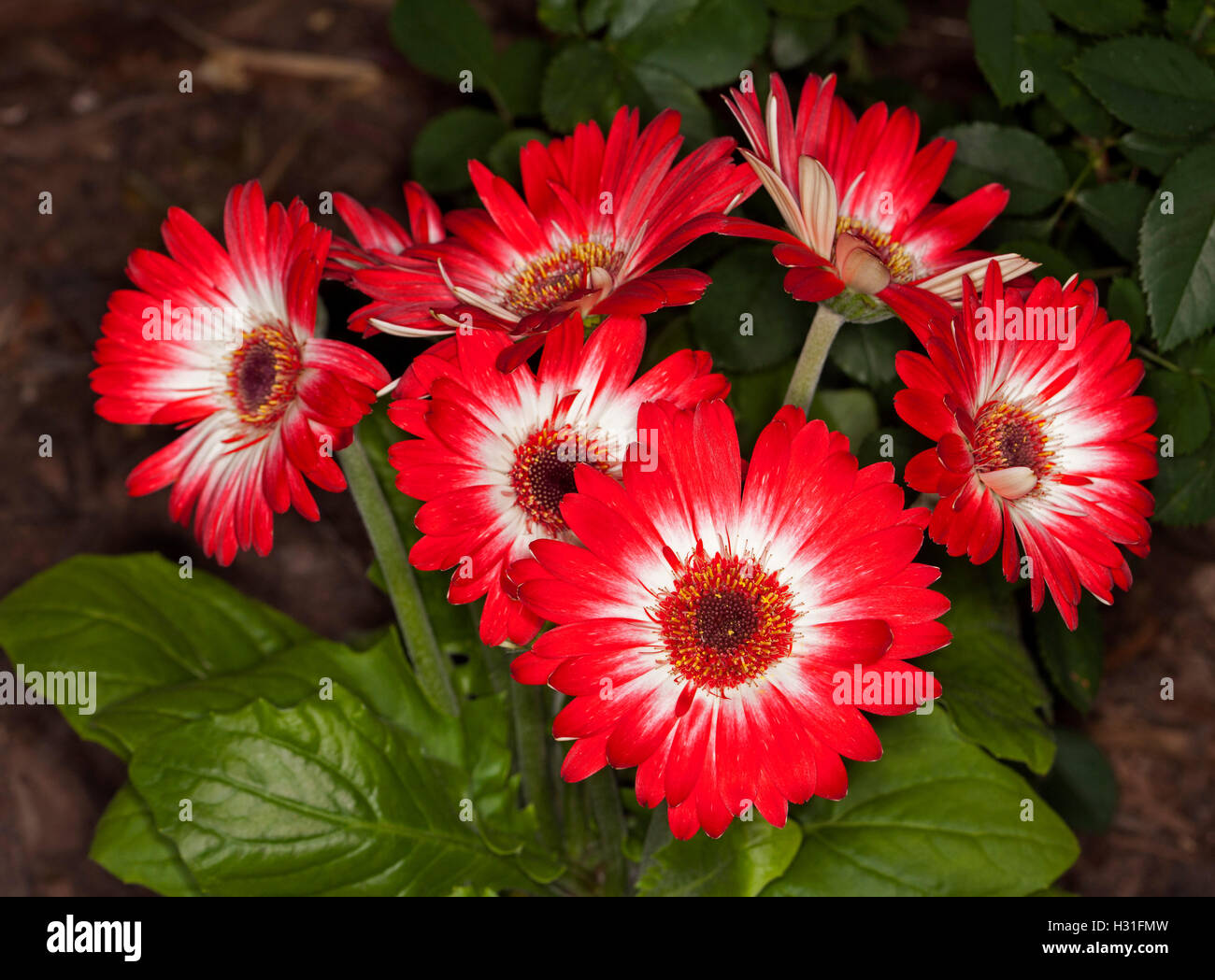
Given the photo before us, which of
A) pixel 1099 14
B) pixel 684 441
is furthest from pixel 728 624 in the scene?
pixel 1099 14

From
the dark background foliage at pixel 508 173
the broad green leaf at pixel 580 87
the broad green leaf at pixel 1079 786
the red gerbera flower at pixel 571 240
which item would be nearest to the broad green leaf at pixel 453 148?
the dark background foliage at pixel 508 173

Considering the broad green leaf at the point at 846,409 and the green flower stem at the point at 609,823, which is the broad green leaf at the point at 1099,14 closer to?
the broad green leaf at the point at 846,409

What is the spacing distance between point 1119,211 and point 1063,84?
0.56 ft

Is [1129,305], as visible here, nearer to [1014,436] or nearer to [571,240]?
[1014,436]

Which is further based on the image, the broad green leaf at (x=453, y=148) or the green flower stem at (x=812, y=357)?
the broad green leaf at (x=453, y=148)

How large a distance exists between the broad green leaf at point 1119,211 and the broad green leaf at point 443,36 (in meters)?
0.81

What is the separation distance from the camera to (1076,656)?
4.50 ft

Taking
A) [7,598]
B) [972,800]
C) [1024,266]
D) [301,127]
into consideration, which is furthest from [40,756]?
[1024,266]

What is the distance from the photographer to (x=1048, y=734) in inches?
48.8

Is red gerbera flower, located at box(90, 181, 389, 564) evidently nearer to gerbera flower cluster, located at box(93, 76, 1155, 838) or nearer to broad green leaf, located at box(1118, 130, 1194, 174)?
gerbera flower cluster, located at box(93, 76, 1155, 838)

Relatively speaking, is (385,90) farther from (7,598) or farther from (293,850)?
(293,850)

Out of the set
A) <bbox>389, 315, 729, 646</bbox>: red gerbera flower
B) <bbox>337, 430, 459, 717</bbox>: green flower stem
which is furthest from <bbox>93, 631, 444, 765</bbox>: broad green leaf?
<bbox>389, 315, 729, 646</bbox>: red gerbera flower

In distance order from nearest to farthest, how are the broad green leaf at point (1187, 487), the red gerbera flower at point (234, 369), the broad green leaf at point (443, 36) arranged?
1. the red gerbera flower at point (234, 369)
2. the broad green leaf at point (1187, 487)
3. the broad green leaf at point (443, 36)

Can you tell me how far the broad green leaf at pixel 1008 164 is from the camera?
4.34 ft
